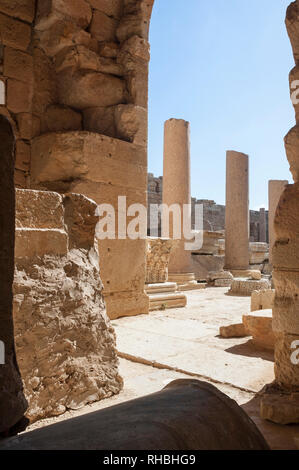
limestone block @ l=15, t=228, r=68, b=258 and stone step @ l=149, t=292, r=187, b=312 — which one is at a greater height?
limestone block @ l=15, t=228, r=68, b=258

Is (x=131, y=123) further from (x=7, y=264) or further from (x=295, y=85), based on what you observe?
(x=7, y=264)

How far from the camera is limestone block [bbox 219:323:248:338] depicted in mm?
4445

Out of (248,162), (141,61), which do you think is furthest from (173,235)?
Result: (141,61)

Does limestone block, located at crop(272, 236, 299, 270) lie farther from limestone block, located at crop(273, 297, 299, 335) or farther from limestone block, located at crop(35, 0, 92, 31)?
limestone block, located at crop(35, 0, 92, 31)

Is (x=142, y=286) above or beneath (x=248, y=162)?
beneath

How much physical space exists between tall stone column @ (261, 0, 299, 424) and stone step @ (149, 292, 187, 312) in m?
3.66

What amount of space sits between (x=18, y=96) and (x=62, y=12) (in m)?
1.30

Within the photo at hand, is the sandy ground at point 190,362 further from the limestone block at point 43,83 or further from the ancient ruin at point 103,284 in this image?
the limestone block at point 43,83

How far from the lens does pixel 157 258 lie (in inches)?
281

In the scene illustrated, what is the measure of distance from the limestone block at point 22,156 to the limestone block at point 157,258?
8.66 feet

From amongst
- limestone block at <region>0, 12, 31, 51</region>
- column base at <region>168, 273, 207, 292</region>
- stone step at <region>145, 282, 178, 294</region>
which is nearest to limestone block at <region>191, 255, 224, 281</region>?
column base at <region>168, 273, 207, 292</region>
